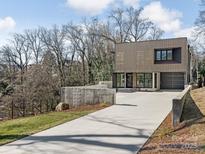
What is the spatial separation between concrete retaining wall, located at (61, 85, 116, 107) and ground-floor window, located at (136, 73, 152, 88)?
15.3 m

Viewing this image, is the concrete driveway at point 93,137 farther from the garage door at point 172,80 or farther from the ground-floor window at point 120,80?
the ground-floor window at point 120,80

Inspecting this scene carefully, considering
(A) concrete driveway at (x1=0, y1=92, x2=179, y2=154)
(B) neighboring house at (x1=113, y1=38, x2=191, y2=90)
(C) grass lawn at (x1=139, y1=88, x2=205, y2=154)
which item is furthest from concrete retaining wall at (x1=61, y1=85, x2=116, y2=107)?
(B) neighboring house at (x1=113, y1=38, x2=191, y2=90)

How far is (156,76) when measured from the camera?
3528 centimetres

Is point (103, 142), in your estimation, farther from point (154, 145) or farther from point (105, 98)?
point (105, 98)

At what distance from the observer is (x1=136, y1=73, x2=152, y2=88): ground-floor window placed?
118 feet

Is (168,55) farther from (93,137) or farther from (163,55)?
(93,137)

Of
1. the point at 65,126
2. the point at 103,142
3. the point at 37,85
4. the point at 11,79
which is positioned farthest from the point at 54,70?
the point at 103,142

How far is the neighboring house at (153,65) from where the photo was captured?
3394 centimetres

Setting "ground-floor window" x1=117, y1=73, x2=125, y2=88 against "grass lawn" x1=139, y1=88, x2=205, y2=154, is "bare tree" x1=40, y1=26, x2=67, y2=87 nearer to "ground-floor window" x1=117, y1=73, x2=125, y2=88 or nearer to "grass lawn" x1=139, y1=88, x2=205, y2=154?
"ground-floor window" x1=117, y1=73, x2=125, y2=88

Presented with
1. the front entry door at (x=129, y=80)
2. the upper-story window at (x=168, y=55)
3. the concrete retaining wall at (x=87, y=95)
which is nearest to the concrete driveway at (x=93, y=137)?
the concrete retaining wall at (x=87, y=95)

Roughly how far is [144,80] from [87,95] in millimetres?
16215

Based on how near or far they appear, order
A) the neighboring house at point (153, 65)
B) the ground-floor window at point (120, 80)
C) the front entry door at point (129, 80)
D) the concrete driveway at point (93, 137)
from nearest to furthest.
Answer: the concrete driveway at point (93, 137), the neighboring house at point (153, 65), the front entry door at point (129, 80), the ground-floor window at point (120, 80)

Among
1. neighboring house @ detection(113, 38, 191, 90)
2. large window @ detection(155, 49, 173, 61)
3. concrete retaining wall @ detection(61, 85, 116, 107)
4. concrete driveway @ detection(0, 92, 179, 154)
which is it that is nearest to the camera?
concrete driveway @ detection(0, 92, 179, 154)

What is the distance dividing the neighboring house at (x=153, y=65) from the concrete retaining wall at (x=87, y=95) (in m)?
14.9
